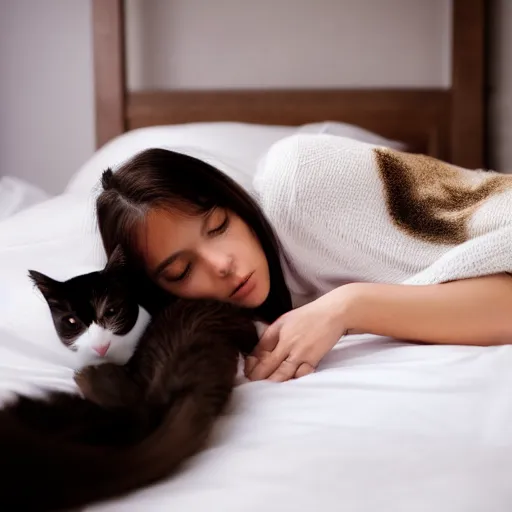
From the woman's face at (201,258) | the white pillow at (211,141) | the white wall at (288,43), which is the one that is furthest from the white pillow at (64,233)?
the white wall at (288,43)

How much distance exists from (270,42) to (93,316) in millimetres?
1537

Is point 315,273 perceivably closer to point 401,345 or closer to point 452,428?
point 401,345

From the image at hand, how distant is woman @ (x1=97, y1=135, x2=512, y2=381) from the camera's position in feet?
2.98

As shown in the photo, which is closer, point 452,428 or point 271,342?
point 452,428

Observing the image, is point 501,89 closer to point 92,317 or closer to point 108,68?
point 108,68

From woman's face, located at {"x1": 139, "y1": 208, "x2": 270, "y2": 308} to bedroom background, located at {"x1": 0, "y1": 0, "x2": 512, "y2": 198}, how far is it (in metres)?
1.28

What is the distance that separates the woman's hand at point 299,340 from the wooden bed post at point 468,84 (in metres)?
1.34

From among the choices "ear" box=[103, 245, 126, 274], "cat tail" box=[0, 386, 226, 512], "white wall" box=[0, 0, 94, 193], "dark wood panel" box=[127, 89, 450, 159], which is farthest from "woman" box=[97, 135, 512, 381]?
"white wall" box=[0, 0, 94, 193]

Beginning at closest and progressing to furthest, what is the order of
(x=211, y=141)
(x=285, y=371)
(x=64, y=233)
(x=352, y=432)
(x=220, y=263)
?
(x=352, y=432) < (x=285, y=371) < (x=220, y=263) < (x=64, y=233) < (x=211, y=141)

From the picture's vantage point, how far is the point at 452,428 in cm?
A: 62

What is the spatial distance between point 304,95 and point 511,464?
1.68m

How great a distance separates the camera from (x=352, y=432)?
2.01 feet

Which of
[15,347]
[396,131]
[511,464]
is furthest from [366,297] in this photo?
[396,131]

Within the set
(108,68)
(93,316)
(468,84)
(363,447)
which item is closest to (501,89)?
(468,84)
